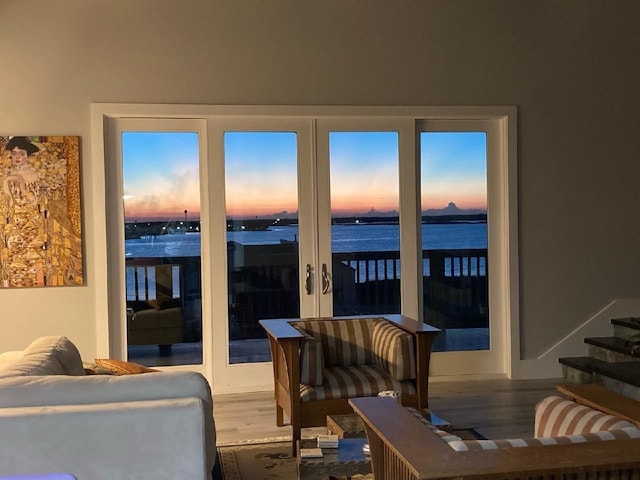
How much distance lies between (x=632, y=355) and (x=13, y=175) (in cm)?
455

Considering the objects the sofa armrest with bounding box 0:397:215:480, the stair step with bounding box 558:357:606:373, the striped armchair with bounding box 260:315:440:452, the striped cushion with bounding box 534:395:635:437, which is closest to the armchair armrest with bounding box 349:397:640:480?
the striped cushion with bounding box 534:395:635:437

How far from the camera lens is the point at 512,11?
5.71 meters

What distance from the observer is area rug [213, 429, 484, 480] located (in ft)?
12.1

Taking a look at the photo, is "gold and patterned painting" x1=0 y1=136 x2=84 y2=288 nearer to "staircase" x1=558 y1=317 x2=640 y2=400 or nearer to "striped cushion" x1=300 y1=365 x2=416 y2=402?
"striped cushion" x1=300 y1=365 x2=416 y2=402

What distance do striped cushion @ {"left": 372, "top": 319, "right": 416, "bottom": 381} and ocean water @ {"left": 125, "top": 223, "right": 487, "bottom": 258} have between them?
1.56m

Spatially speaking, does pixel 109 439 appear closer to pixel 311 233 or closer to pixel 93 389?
pixel 93 389

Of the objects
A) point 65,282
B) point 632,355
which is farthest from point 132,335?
point 632,355

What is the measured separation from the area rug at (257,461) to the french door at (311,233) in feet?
4.58

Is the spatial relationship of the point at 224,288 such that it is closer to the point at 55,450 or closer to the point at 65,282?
the point at 65,282

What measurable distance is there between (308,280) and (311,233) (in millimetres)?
371

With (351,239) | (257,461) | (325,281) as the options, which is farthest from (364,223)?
(257,461)

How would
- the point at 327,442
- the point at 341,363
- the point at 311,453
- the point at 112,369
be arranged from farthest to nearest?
the point at 341,363 < the point at 112,369 < the point at 327,442 < the point at 311,453

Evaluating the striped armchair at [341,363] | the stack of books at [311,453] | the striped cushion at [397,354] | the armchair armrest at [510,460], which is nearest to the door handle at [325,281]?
the striped armchair at [341,363]

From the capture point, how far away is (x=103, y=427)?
250cm
